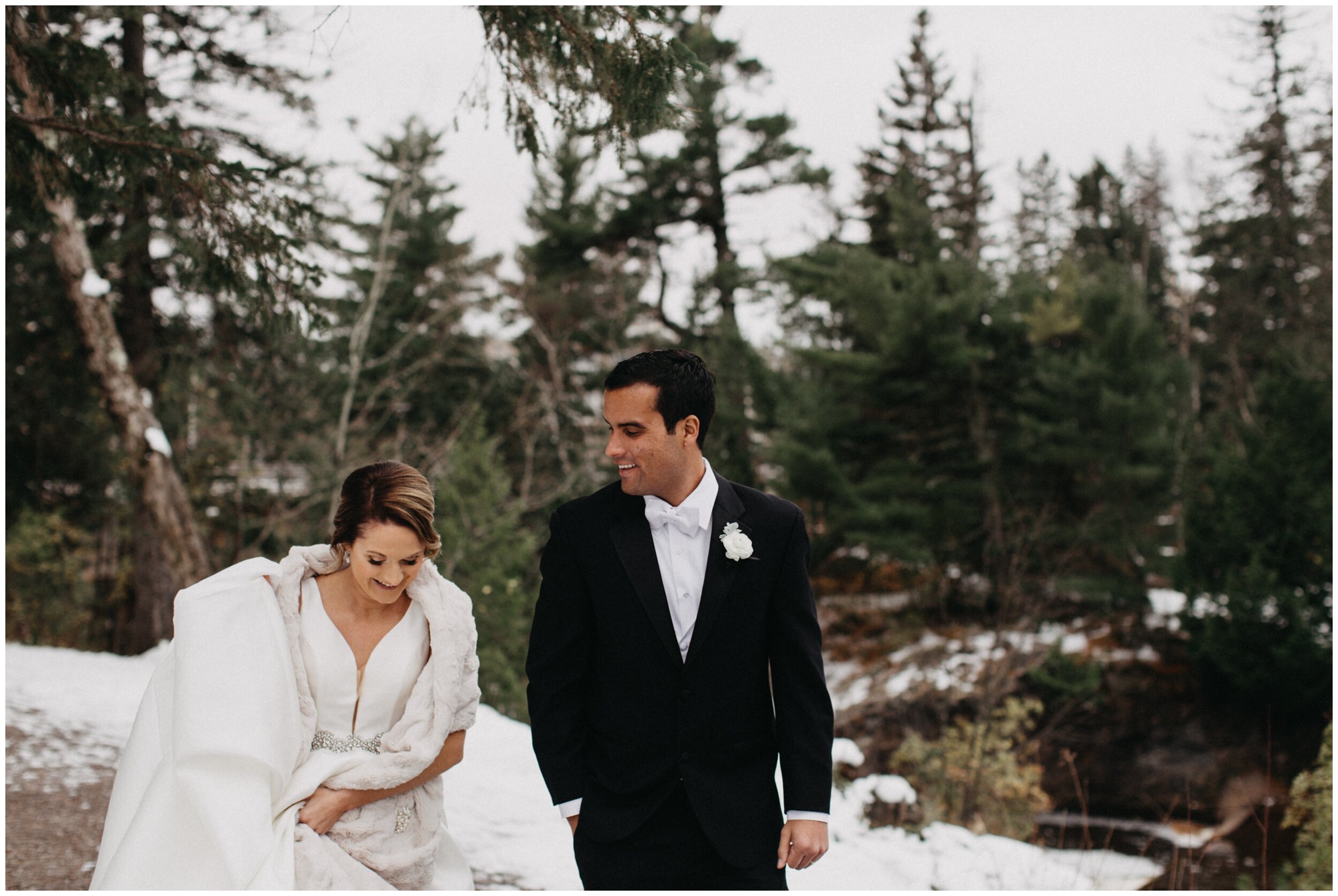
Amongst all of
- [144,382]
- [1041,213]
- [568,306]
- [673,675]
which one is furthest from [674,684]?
[1041,213]

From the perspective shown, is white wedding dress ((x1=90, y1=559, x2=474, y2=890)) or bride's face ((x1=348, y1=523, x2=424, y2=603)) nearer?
white wedding dress ((x1=90, y1=559, x2=474, y2=890))

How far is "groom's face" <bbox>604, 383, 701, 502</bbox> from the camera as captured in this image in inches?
85.5

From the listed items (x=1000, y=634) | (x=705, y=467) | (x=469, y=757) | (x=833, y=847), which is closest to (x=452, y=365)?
(x=1000, y=634)

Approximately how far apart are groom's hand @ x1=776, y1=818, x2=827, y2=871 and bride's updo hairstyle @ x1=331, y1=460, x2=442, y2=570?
1094 millimetres

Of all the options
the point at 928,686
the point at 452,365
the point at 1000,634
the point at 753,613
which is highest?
the point at 452,365

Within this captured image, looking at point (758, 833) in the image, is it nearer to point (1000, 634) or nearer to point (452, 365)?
point (1000, 634)

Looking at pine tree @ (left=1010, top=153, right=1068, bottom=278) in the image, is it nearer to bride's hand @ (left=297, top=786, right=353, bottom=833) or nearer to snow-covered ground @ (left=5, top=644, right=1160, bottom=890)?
snow-covered ground @ (left=5, top=644, right=1160, bottom=890)

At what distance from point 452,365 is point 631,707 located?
1880 centimetres

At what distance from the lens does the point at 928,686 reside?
14695 mm

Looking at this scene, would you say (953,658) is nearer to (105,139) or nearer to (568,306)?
(568,306)


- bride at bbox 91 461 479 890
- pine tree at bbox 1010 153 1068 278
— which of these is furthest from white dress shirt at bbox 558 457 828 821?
pine tree at bbox 1010 153 1068 278

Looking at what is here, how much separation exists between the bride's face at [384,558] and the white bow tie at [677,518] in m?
0.58

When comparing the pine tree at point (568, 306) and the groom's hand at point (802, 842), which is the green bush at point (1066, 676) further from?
the groom's hand at point (802, 842)

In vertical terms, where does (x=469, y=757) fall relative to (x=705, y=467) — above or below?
below
